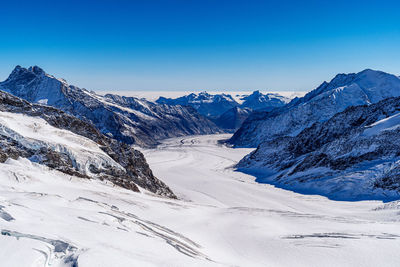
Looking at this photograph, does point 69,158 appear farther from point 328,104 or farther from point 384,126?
point 328,104

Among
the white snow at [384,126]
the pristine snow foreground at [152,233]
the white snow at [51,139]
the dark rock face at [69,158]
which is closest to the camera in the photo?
the pristine snow foreground at [152,233]

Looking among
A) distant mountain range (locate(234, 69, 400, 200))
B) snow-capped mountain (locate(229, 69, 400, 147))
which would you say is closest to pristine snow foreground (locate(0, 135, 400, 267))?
distant mountain range (locate(234, 69, 400, 200))

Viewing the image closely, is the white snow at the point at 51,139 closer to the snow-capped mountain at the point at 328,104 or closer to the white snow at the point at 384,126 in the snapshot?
the white snow at the point at 384,126

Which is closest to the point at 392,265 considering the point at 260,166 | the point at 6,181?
the point at 6,181

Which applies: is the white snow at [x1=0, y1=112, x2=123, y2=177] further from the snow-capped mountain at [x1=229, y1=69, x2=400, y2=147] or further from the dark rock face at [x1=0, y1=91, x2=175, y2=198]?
the snow-capped mountain at [x1=229, y1=69, x2=400, y2=147]

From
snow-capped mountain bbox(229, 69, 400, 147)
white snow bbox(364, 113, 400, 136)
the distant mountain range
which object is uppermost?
snow-capped mountain bbox(229, 69, 400, 147)

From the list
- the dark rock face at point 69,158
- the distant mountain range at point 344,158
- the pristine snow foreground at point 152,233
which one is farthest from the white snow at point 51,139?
the distant mountain range at point 344,158
